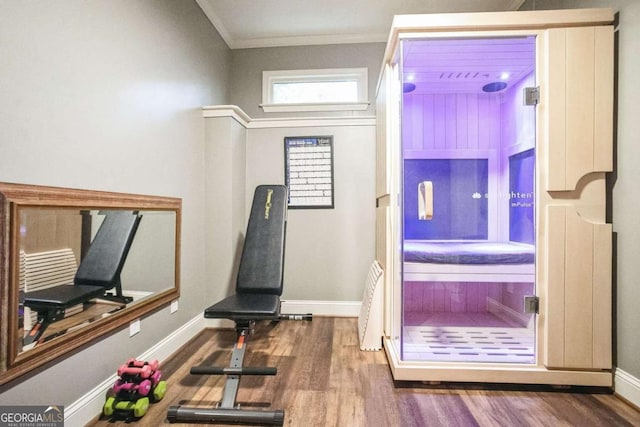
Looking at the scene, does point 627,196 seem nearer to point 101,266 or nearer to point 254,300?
point 254,300

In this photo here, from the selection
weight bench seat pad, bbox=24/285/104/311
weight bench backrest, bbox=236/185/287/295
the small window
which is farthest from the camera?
the small window

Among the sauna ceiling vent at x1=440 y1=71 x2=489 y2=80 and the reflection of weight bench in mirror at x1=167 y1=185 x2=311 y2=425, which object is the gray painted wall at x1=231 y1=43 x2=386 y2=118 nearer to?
the sauna ceiling vent at x1=440 y1=71 x2=489 y2=80

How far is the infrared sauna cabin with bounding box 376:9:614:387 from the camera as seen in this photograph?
5.25 feet

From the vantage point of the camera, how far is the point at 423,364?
1.68m

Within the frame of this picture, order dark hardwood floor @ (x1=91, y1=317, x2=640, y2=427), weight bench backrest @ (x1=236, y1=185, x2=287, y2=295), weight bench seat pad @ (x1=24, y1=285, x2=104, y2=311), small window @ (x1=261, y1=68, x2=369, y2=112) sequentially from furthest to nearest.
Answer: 1. small window @ (x1=261, y1=68, x2=369, y2=112)
2. weight bench backrest @ (x1=236, y1=185, x2=287, y2=295)
3. dark hardwood floor @ (x1=91, y1=317, x2=640, y2=427)
4. weight bench seat pad @ (x1=24, y1=285, x2=104, y2=311)

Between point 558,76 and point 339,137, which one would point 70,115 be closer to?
point 339,137

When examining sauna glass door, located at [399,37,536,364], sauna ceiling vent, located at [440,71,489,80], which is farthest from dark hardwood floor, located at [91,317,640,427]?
sauna ceiling vent, located at [440,71,489,80]

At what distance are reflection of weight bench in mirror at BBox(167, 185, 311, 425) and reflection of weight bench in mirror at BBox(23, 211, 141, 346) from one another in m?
0.55

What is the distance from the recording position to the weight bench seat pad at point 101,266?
4.14ft

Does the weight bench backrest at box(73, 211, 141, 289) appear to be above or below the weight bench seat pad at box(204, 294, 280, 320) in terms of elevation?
above

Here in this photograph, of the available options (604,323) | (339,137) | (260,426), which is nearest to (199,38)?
(339,137)
